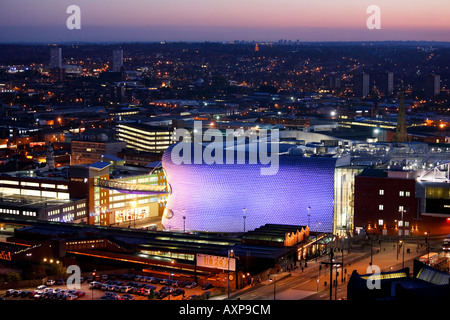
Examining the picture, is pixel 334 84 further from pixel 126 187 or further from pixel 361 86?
pixel 126 187

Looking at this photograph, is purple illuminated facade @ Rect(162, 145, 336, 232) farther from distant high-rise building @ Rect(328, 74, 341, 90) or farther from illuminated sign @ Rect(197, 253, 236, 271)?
distant high-rise building @ Rect(328, 74, 341, 90)

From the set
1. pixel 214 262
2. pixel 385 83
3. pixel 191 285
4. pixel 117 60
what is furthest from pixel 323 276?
pixel 117 60

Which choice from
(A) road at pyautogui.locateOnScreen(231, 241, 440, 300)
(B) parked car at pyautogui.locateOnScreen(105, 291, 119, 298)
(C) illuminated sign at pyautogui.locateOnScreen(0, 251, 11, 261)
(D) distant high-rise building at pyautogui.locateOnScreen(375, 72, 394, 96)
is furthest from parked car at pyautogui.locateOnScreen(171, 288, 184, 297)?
(D) distant high-rise building at pyautogui.locateOnScreen(375, 72, 394, 96)

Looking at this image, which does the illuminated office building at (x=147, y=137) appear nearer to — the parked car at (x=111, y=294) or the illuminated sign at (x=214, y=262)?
the illuminated sign at (x=214, y=262)

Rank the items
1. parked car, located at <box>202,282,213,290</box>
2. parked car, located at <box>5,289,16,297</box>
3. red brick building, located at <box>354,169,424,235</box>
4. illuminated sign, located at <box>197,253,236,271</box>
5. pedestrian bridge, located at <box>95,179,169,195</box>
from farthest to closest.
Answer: pedestrian bridge, located at <box>95,179,169,195</box> → red brick building, located at <box>354,169,424,235</box> → illuminated sign, located at <box>197,253,236,271</box> → parked car, located at <box>202,282,213,290</box> → parked car, located at <box>5,289,16,297</box>

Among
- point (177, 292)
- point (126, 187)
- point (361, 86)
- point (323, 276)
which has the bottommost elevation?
point (177, 292)

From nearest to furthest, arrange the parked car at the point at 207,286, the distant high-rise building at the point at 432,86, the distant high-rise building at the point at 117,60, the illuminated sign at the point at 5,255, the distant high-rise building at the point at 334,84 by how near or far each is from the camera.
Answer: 1. the parked car at the point at 207,286
2. the illuminated sign at the point at 5,255
3. the distant high-rise building at the point at 432,86
4. the distant high-rise building at the point at 334,84
5. the distant high-rise building at the point at 117,60

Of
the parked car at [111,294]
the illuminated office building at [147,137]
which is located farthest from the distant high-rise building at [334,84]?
the parked car at [111,294]
